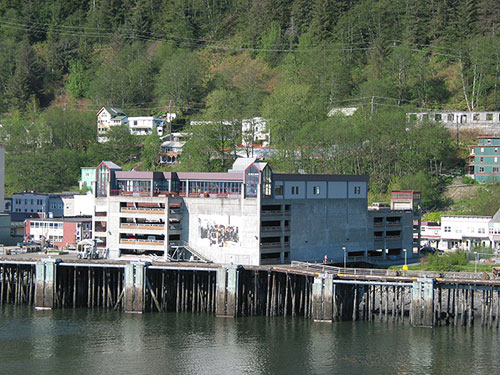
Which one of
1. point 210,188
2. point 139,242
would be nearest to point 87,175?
point 139,242

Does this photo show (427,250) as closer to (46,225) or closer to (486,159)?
(486,159)

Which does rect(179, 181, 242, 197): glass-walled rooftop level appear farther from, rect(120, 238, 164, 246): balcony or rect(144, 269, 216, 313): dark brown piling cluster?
rect(144, 269, 216, 313): dark brown piling cluster

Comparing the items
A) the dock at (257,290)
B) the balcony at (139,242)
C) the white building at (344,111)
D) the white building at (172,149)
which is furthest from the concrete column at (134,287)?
the white building at (172,149)

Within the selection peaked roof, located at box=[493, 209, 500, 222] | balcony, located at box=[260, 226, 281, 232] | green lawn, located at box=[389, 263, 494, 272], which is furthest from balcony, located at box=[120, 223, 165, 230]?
peaked roof, located at box=[493, 209, 500, 222]

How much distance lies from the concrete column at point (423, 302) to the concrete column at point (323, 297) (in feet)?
24.4

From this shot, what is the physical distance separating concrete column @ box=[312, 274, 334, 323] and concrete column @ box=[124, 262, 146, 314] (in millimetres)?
17261

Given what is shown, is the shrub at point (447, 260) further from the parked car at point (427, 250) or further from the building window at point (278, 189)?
the building window at point (278, 189)

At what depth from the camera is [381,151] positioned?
153 meters

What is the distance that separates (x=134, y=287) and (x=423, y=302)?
28057 mm

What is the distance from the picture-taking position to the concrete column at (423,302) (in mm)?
89812

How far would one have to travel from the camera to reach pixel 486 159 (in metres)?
151

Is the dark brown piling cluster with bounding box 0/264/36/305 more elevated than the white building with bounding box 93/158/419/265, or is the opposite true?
the white building with bounding box 93/158/419/265

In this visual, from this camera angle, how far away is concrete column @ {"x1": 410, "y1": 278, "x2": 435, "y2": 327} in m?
89.8

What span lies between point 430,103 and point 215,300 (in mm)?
92829
